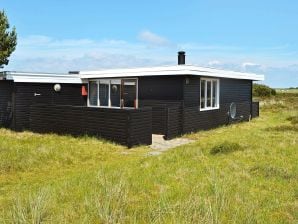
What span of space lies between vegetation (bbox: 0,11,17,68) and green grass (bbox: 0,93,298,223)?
72.3 feet

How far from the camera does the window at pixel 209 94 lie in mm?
19094

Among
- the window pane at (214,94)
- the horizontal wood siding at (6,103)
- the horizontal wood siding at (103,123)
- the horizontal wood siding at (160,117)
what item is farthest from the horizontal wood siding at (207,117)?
the horizontal wood siding at (6,103)

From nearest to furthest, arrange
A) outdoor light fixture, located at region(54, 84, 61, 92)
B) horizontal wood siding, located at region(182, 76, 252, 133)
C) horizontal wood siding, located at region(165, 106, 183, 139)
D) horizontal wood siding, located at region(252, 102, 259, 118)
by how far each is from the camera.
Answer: horizontal wood siding, located at region(165, 106, 183, 139)
horizontal wood siding, located at region(182, 76, 252, 133)
outdoor light fixture, located at region(54, 84, 61, 92)
horizontal wood siding, located at region(252, 102, 259, 118)

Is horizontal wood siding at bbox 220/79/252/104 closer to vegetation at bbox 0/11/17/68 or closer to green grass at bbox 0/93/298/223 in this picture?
green grass at bbox 0/93/298/223

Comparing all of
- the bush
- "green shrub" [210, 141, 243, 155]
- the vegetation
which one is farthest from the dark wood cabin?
the bush

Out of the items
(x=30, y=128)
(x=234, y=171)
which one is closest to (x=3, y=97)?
(x=30, y=128)

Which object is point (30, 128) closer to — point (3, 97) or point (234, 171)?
point (3, 97)

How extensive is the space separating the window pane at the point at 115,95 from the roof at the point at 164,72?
0.77 m

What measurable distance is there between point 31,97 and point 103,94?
4.31 meters

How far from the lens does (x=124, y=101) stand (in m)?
19.8

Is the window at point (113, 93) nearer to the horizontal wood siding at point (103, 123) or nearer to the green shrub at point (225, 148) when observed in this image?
the horizontal wood siding at point (103, 123)

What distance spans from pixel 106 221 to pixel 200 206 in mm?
1332

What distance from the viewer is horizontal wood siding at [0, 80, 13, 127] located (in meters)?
17.5

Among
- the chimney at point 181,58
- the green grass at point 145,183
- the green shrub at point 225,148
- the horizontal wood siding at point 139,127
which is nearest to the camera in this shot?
the green grass at point 145,183
